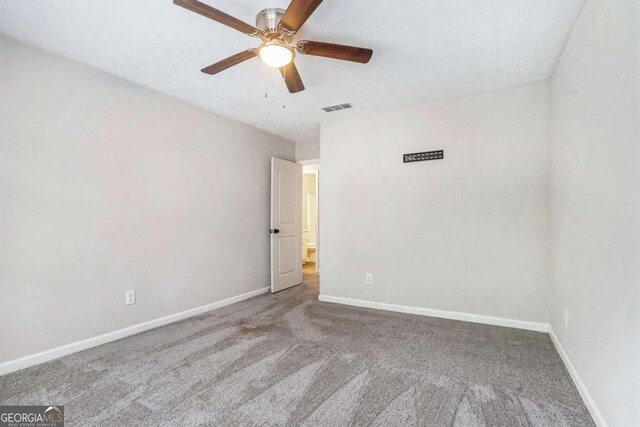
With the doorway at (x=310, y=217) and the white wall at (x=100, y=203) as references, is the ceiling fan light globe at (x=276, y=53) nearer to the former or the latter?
the white wall at (x=100, y=203)

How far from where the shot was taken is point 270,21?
1.97m

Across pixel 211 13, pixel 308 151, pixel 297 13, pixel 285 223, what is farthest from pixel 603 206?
pixel 308 151

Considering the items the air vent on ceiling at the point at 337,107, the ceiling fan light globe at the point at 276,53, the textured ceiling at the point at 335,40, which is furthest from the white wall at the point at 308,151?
the ceiling fan light globe at the point at 276,53

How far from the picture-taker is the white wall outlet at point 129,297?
2.95 meters

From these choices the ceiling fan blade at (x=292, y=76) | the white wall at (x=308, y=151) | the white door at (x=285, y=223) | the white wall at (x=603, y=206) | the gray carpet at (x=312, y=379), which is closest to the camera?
the white wall at (x=603, y=206)

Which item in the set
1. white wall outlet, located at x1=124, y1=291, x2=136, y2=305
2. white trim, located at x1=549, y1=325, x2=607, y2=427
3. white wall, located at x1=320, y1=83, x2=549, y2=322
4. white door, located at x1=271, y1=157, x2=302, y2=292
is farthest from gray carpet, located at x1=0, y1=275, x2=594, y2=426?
white door, located at x1=271, y1=157, x2=302, y2=292

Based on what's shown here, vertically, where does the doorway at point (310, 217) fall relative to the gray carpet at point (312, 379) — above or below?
above

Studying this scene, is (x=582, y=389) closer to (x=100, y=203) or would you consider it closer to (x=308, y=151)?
(x=100, y=203)

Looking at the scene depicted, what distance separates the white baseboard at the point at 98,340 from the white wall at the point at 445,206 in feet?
5.12

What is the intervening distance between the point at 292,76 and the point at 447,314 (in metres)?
2.88

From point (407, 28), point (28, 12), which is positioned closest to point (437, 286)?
point (407, 28)

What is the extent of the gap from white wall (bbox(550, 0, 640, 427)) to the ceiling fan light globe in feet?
5.50

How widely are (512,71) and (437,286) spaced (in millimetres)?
2234

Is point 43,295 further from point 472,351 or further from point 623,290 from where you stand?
point 623,290
